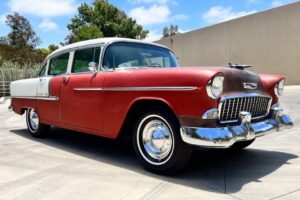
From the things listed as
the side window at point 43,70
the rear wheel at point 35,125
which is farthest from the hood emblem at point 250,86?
the side window at point 43,70

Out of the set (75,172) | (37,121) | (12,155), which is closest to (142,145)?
(75,172)

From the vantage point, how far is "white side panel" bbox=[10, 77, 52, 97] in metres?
6.16

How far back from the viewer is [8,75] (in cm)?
1884

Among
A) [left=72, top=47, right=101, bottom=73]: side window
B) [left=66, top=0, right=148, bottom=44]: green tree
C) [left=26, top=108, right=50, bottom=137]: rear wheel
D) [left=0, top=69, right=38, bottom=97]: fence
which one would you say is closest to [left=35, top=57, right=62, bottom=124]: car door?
[left=26, top=108, right=50, bottom=137]: rear wheel

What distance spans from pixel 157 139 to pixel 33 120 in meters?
3.49

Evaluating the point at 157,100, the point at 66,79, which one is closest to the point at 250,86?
the point at 157,100

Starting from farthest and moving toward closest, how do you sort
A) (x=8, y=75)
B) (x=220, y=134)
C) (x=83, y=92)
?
(x=8, y=75) → (x=83, y=92) → (x=220, y=134)

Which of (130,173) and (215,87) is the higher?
(215,87)

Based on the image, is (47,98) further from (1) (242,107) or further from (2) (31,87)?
(1) (242,107)

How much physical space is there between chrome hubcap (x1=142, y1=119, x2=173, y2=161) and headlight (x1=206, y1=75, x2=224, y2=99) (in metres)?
0.68

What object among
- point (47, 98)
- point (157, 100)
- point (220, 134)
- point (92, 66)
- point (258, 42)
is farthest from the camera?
point (258, 42)

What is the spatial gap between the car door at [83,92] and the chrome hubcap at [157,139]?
2.75 feet

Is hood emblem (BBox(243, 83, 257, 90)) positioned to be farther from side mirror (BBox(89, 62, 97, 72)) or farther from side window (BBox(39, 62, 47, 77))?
side window (BBox(39, 62, 47, 77))

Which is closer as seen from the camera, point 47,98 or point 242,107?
point 242,107
